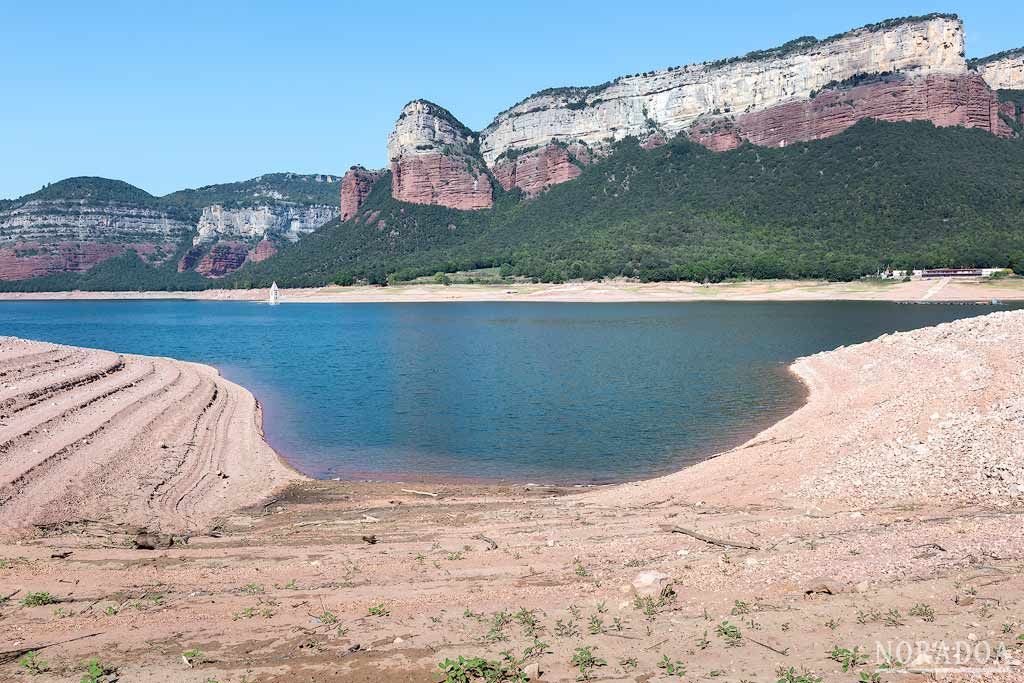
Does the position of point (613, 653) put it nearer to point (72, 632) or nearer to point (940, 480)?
point (72, 632)

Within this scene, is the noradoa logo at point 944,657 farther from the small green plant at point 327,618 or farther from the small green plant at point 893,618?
the small green plant at point 327,618

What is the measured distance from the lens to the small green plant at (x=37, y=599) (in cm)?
859

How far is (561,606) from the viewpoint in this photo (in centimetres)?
802

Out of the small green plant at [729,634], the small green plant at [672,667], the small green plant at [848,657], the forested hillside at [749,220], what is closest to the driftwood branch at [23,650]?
the small green plant at [672,667]

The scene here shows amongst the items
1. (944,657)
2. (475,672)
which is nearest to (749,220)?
(944,657)

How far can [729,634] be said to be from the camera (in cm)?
689

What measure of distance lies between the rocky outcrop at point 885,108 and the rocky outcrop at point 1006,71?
181ft

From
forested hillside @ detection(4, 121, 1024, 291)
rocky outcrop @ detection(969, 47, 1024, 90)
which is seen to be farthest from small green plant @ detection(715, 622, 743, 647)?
rocky outcrop @ detection(969, 47, 1024, 90)

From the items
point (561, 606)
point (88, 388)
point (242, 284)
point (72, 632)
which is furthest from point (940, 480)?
point (242, 284)

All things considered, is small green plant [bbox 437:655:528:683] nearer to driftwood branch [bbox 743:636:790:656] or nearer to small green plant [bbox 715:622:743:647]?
small green plant [bbox 715:622:743:647]

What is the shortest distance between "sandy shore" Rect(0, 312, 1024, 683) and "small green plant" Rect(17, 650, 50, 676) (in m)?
0.09

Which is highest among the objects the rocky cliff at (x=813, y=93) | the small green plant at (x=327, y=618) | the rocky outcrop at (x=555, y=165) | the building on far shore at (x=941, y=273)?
the rocky cliff at (x=813, y=93)

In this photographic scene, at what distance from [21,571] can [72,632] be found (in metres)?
2.79

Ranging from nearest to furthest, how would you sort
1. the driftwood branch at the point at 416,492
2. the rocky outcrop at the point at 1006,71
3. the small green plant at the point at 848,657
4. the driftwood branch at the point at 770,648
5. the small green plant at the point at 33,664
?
the small green plant at the point at 848,657 → the driftwood branch at the point at 770,648 → the small green plant at the point at 33,664 → the driftwood branch at the point at 416,492 → the rocky outcrop at the point at 1006,71
